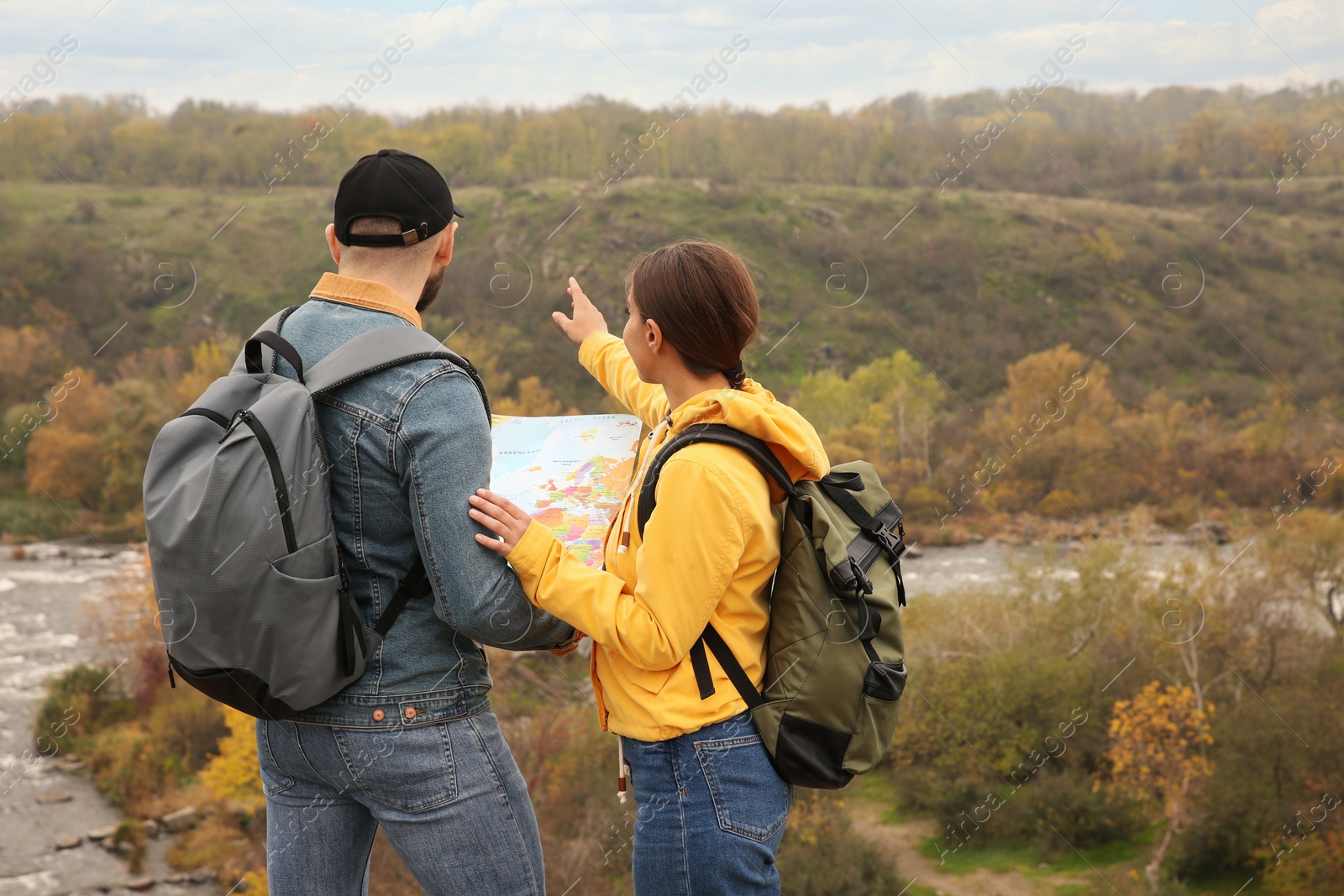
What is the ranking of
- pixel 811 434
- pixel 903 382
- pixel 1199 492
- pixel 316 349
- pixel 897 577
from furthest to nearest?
pixel 903 382 → pixel 1199 492 → pixel 897 577 → pixel 811 434 → pixel 316 349

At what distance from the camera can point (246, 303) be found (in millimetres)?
47562

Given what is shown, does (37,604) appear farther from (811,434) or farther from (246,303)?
(811,434)

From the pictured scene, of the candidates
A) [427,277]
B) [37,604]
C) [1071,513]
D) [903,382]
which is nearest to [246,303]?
[37,604]

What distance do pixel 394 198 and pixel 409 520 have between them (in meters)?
0.55

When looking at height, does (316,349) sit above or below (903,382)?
above

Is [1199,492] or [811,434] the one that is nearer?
[811,434]

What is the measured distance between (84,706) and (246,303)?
1031 inches

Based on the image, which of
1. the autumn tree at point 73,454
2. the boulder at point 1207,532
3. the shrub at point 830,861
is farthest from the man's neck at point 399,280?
the autumn tree at point 73,454

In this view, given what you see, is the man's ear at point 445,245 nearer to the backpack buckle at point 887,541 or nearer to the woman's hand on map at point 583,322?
the woman's hand on map at point 583,322

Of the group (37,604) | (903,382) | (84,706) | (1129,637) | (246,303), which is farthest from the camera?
(246,303)

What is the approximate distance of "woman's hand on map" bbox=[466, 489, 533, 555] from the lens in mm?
1685

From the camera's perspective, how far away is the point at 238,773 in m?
21.1

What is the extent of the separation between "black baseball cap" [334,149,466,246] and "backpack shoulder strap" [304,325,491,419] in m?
0.18

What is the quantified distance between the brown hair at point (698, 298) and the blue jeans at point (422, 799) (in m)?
0.78
